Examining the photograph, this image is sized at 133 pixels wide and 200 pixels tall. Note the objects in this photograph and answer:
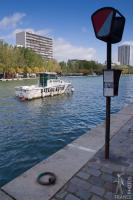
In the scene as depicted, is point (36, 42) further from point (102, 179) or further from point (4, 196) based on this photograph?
point (4, 196)

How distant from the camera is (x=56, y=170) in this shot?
477cm

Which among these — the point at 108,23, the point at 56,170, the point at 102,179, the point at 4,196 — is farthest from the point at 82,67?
the point at 4,196

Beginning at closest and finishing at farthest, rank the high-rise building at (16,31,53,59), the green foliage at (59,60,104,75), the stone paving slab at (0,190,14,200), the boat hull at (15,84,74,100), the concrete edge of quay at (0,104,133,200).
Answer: the stone paving slab at (0,190,14,200) → the concrete edge of quay at (0,104,133,200) → the boat hull at (15,84,74,100) → the green foliage at (59,60,104,75) → the high-rise building at (16,31,53,59)

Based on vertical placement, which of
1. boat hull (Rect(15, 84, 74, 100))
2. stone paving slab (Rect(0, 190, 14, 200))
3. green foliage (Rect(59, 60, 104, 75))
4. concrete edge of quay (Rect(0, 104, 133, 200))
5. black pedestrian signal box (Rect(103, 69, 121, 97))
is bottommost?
stone paving slab (Rect(0, 190, 14, 200))

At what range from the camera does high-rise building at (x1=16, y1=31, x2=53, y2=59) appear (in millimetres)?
166250

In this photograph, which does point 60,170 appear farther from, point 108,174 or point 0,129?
point 0,129

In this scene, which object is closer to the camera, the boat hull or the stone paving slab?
the stone paving slab

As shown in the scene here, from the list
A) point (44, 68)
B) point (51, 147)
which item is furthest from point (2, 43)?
point (51, 147)

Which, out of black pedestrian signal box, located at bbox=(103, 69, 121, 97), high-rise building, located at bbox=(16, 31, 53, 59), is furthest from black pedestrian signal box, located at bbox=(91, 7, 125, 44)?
high-rise building, located at bbox=(16, 31, 53, 59)

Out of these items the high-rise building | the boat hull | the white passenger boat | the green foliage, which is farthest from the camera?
the high-rise building

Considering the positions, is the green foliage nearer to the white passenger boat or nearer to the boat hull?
the boat hull

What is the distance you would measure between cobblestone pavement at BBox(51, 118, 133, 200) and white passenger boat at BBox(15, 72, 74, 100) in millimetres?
19782

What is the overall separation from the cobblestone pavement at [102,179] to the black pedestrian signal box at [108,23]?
3.01 metres

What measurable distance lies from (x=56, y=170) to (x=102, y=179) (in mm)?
1094
